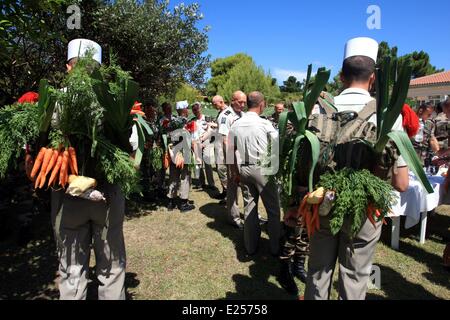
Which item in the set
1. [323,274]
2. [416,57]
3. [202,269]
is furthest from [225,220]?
[416,57]

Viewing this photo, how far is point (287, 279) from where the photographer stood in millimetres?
3658

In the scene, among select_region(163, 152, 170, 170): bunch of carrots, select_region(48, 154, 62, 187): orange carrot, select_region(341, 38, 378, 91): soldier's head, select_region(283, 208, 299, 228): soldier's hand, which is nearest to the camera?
select_region(48, 154, 62, 187): orange carrot

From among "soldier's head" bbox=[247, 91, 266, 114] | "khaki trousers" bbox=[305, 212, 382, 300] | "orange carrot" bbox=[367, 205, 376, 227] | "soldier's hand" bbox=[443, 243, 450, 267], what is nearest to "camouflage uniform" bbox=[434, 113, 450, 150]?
"soldier's hand" bbox=[443, 243, 450, 267]

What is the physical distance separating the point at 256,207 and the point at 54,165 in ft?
9.41

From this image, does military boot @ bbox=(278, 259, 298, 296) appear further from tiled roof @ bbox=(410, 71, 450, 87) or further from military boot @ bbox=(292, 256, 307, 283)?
tiled roof @ bbox=(410, 71, 450, 87)

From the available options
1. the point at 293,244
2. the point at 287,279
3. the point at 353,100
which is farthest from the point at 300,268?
the point at 353,100

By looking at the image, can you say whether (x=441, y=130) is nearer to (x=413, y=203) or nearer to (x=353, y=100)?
(x=413, y=203)

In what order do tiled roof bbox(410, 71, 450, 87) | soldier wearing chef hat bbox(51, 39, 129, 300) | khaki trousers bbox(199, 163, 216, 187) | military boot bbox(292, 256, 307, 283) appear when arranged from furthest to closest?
tiled roof bbox(410, 71, 450, 87)
khaki trousers bbox(199, 163, 216, 187)
military boot bbox(292, 256, 307, 283)
soldier wearing chef hat bbox(51, 39, 129, 300)

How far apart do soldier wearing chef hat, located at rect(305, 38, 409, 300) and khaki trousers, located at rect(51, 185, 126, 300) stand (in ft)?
5.18

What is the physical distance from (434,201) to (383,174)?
3.72 m

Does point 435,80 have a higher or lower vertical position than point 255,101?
higher

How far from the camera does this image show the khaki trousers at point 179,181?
20.8 ft

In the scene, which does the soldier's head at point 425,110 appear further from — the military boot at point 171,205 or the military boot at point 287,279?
the military boot at point 171,205

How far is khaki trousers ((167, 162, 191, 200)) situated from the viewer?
634 cm
